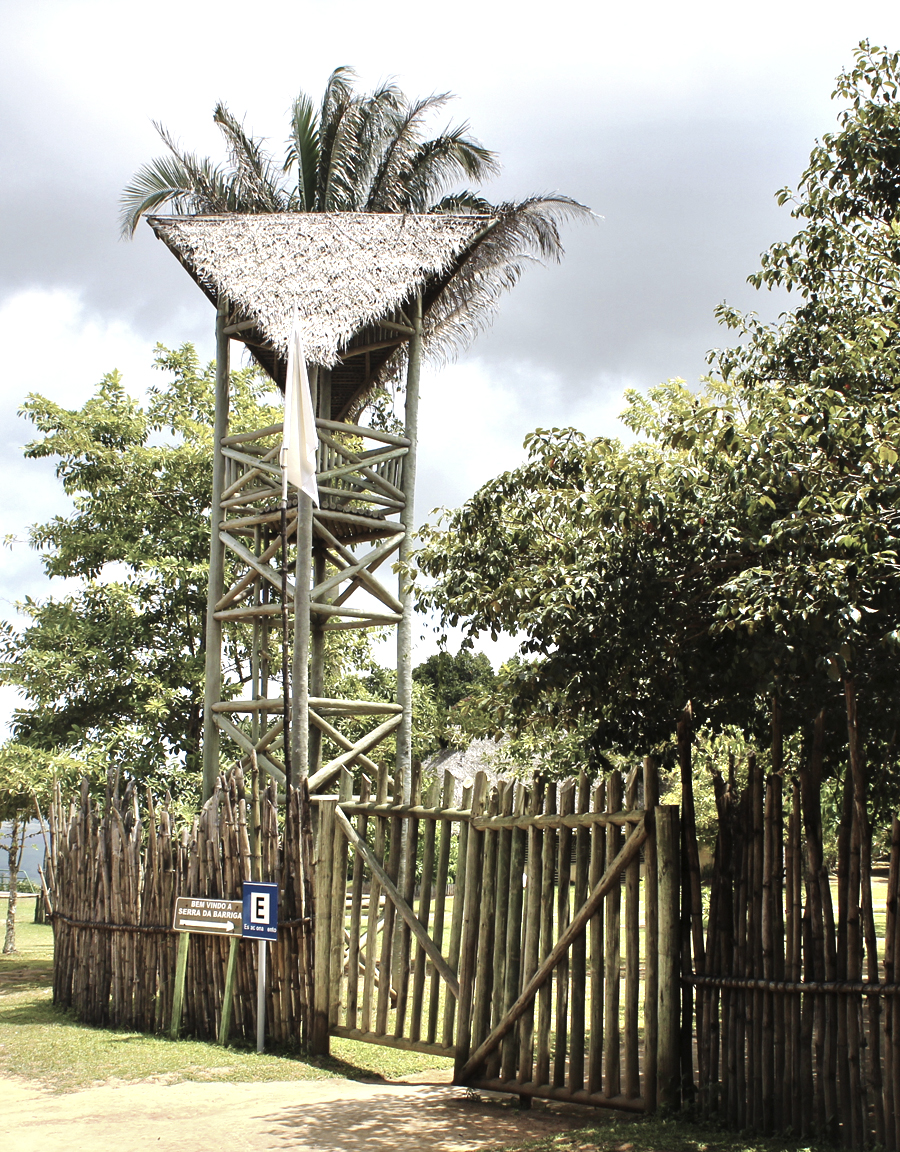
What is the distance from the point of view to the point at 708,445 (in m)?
5.71

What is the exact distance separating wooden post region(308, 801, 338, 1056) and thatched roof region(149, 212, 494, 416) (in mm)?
5632

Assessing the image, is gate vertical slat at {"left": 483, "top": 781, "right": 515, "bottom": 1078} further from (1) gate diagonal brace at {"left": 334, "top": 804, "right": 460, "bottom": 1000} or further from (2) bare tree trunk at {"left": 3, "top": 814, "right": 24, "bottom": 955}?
(2) bare tree trunk at {"left": 3, "top": 814, "right": 24, "bottom": 955}

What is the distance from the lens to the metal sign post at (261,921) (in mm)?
8164

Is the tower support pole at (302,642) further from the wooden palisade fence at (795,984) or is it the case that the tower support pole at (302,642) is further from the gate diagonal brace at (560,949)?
the wooden palisade fence at (795,984)

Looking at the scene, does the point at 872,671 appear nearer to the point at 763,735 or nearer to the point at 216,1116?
the point at 763,735

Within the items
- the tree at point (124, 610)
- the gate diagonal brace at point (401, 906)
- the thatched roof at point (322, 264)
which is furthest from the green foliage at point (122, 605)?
the gate diagonal brace at point (401, 906)

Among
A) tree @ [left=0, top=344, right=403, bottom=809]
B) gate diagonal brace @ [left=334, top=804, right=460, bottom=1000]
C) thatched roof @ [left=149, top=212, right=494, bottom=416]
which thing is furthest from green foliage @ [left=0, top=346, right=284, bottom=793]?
gate diagonal brace @ [left=334, top=804, right=460, bottom=1000]

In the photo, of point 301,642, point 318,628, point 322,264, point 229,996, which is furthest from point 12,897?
point 322,264

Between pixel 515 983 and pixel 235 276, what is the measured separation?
8961 mm

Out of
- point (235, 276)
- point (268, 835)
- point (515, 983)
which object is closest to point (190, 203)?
point (235, 276)

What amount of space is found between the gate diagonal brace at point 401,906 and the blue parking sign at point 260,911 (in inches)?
28.2

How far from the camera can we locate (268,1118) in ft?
20.9

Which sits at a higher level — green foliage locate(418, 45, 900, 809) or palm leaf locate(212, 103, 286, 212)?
palm leaf locate(212, 103, 286, 212)

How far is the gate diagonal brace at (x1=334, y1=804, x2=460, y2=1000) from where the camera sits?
7402 millimetres
